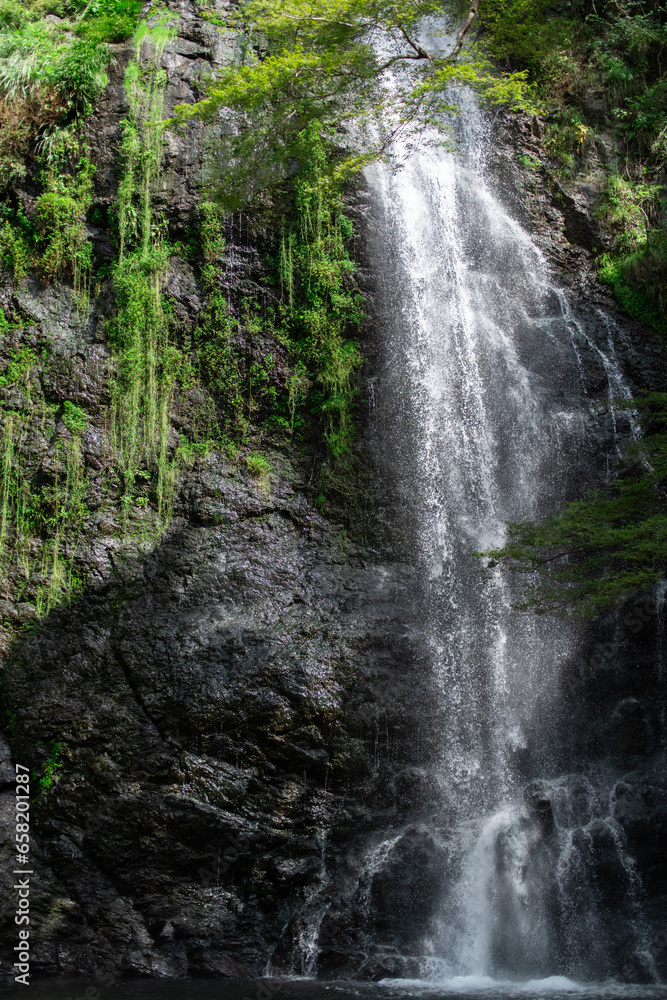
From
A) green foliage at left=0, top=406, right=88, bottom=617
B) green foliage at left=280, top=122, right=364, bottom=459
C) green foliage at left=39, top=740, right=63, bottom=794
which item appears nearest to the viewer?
green foliage at left=39, top=740, right=63, bottom=794

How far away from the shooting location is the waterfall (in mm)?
8109

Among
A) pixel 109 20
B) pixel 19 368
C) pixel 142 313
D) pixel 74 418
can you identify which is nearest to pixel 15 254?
pixel 19 368

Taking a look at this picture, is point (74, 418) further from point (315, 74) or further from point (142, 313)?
point (315, 74)

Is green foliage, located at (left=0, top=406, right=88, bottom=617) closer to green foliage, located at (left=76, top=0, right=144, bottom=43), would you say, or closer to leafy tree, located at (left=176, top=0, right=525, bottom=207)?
leafy tree, located at (left=176, top=0, right=525, bottom=207)

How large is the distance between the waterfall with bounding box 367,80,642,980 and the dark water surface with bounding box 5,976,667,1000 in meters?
0.39

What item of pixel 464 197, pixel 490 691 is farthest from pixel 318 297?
pixel 490 691

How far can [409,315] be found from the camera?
11.5m

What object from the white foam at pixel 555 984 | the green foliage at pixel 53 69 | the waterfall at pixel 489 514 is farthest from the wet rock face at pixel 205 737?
the green foliage at pixel 53 69

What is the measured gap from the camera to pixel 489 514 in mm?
10289

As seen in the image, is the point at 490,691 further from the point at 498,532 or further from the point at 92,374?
the point at 92,374

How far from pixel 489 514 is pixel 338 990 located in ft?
18.3

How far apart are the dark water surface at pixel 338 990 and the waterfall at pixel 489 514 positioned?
386 millimetres

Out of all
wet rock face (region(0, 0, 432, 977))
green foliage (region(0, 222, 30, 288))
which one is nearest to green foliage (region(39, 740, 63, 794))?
wet rock face (region(0, 0, 432, 977))

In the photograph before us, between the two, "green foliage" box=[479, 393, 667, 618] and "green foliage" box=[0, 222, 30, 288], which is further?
"green foliage" box=[0, 222, 30, 288]
